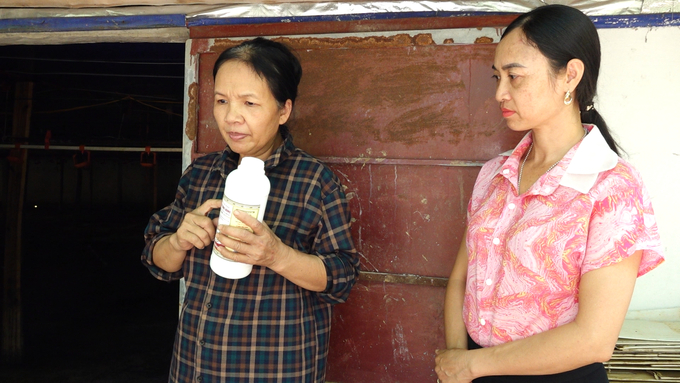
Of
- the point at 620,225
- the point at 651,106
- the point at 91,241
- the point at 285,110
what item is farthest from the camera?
the point at 91,241

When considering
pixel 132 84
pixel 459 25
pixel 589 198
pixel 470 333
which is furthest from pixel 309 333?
pixel 132 84

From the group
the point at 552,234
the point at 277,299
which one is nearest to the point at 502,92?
the point at 552,234

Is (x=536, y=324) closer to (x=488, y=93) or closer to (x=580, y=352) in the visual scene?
(x=580, y=352)

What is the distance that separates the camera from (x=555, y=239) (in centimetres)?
117

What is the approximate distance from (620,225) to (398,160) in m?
1.05

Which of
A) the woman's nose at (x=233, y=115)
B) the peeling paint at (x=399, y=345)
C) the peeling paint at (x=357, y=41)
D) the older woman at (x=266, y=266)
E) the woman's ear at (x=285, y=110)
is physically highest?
the peeling paint at (x=357, y=41)

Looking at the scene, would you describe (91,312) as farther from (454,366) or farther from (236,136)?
(454,366)

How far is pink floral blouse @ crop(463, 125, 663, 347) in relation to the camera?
1135 mm

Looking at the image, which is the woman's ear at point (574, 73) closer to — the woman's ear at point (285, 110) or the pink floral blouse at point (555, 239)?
the pink floral blouse at point (555, 239)

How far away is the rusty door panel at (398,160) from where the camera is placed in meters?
2.00

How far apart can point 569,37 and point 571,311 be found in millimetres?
696

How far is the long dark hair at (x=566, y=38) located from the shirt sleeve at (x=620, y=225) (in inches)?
11.0

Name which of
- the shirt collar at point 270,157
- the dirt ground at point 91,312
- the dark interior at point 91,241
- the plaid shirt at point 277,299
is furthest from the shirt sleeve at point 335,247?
the dirt ground at point 91,312

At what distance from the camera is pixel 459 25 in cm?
200
